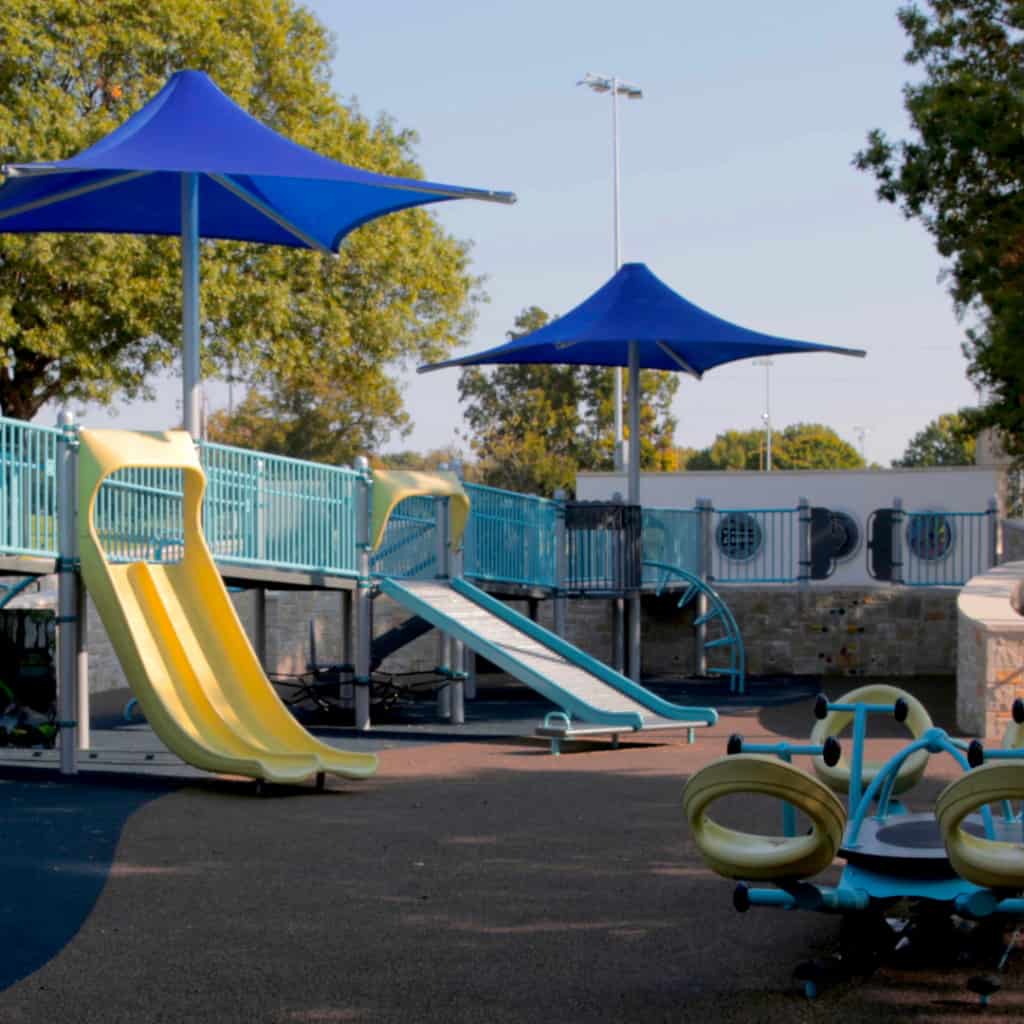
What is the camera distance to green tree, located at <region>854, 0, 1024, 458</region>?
23125 mm

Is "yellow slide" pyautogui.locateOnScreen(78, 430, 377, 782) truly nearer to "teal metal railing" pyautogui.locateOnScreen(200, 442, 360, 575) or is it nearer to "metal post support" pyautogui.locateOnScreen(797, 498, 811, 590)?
"teal metal railing" pyautogui.locateOnScreen(200, 442, 360, 575)

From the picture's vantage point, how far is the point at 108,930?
7.24 metres

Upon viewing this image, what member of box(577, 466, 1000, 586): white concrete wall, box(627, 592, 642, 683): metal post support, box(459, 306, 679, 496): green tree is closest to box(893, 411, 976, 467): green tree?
box(459, 306, 679, 496): green tree

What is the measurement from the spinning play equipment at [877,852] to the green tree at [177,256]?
76.9 ft

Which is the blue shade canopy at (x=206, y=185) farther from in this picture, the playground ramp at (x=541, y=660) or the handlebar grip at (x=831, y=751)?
the handlebar grip at (x=831, y=751)

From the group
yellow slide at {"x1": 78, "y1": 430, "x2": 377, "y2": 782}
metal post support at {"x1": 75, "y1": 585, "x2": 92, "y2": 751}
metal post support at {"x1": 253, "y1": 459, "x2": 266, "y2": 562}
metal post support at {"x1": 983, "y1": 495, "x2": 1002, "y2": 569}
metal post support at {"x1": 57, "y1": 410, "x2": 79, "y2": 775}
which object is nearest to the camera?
yellow slide at {"x1": 78, "y1": 430, "x2": 377, "y2": 782}

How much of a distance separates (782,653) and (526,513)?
254 inches

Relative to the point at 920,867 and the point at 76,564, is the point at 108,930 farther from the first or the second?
the point at 76,564

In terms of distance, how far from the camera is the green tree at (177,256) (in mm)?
28484

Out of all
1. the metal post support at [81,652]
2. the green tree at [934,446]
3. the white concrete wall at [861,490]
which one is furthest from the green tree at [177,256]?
the green tree at [934,446]

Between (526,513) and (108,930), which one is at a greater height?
(526,513)

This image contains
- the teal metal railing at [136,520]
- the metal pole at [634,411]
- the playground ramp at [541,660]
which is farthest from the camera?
the metal pole at [634,411]

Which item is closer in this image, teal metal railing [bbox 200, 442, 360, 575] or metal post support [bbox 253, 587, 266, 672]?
teal metal railing [bbox 200, 442, 360, 575]

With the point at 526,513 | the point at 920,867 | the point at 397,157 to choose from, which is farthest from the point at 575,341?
the point at 397,157
